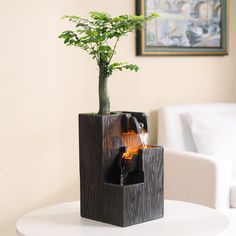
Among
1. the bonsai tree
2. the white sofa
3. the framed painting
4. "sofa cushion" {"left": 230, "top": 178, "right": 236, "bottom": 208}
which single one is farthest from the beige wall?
the bonsai tree

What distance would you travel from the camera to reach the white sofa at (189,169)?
2.94m

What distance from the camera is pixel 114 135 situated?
201cm

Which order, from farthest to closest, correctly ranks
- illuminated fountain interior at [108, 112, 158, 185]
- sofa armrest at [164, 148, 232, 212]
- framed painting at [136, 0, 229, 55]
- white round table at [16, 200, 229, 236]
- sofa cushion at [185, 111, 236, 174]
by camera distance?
1. framed painting at [136, 0, 229, 55]
2. sofa cushion at [185, 111, 236, 174]
3. sofa armrest at [164, 148, 232, 212]
4. illuminated fountain interior at [108, 112, 158, 185]
5. white round table at [16, 200, 229, 236]

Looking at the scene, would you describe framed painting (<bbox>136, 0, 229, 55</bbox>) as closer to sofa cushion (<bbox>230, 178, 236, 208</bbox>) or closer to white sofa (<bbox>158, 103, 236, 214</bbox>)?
white sofa (<bbox>158, 103, 236, 214</bbox>)

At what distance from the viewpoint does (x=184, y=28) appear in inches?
147

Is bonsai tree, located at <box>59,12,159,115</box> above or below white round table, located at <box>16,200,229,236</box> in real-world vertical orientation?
above

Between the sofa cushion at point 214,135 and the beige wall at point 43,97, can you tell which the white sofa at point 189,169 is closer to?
the sofa cushion at point 214,135

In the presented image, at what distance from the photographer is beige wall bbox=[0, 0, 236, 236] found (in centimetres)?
298

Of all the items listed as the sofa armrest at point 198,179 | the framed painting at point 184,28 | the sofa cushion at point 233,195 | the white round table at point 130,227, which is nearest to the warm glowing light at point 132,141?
the white round table at point 130,227

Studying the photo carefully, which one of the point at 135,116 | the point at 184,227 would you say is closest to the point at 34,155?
the point at 135,116

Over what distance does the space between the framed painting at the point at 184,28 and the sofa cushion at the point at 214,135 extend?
1.60 ft

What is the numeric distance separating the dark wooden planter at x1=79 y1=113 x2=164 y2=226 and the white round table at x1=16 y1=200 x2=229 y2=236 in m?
0.04

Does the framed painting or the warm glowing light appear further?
the framed painting

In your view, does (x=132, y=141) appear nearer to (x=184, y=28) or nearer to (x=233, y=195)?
(x=233, y=195)
